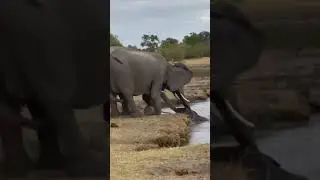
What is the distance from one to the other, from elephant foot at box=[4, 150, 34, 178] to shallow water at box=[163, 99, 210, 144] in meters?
4.11

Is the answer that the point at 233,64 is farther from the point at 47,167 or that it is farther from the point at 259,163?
the point at 47,167

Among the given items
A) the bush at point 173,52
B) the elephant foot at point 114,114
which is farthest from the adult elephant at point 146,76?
the bush at point 173,52

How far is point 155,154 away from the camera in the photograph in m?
4.96

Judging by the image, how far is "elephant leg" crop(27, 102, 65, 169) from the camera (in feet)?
6.28

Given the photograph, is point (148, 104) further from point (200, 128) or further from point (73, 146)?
point (73, 146)

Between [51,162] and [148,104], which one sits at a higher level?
[51,162]

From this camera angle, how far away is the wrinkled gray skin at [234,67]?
6.19ft

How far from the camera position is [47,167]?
1.91 meters

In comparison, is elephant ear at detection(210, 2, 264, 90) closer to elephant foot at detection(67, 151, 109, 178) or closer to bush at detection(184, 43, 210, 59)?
elephant foot at detection(67, 151, 109, 178)

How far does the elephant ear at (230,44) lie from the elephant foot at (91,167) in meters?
0.40

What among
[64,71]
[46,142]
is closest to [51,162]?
[46,142]

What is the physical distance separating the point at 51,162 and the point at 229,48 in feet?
2.06

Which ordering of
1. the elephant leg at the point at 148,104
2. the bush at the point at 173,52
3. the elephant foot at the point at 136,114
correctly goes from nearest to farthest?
1. the elephant foot at the point at 136,114
2. the elephant leg at the point at 148,104
3. the bush at the point at 173,52

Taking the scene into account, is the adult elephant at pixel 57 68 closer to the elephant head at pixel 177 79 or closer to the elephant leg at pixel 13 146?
the elephant leg at pixel 13 146
